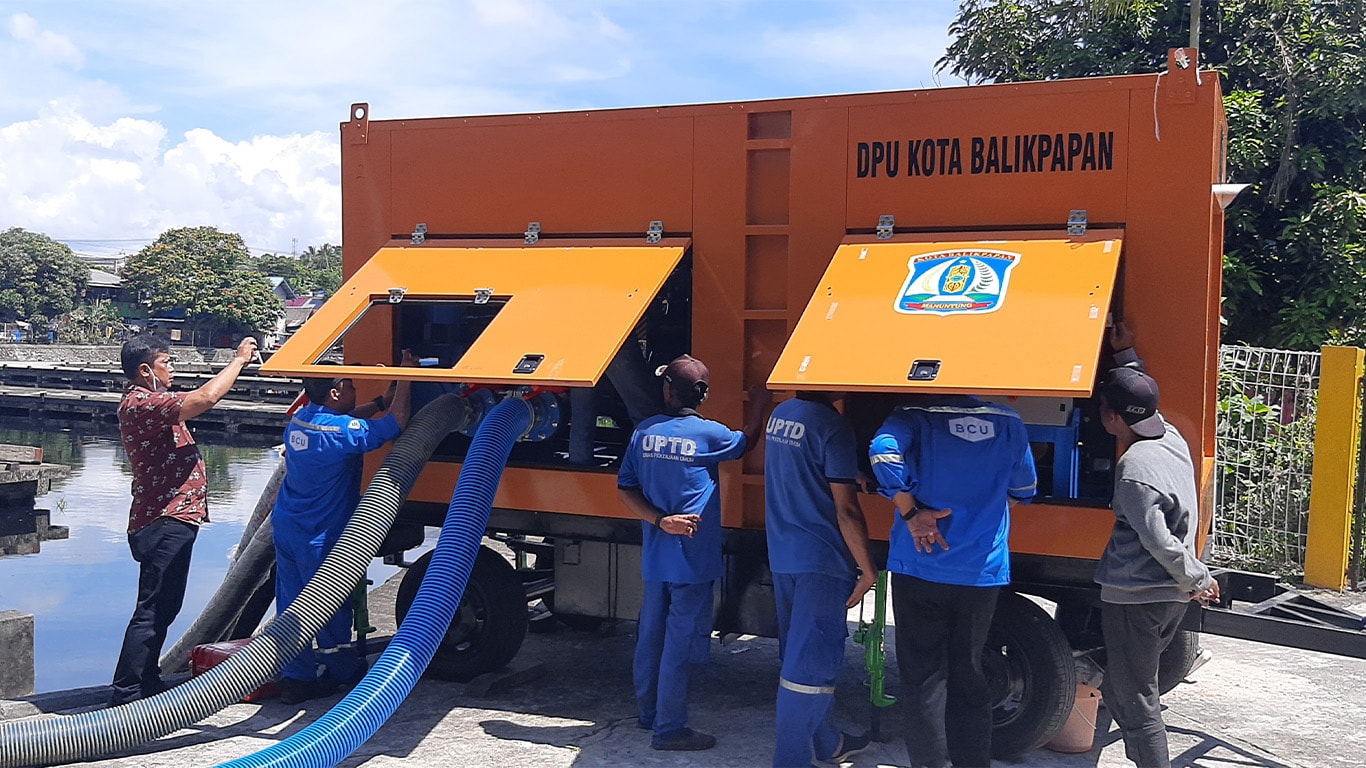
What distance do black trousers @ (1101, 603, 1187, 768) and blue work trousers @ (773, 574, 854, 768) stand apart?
3.31 ft

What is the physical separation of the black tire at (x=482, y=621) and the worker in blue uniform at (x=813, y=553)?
1827 millimetres

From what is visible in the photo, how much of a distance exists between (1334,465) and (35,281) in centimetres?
7456

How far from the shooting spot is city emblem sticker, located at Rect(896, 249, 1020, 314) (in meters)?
4.86

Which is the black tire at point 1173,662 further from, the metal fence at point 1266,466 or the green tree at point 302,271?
the green tree at point 302,271

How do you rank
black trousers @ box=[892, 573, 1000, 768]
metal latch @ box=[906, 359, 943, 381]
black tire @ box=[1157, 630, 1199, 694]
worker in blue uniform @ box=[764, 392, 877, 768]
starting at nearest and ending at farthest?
black trousers @ box=[892, 573, 1000, 768]
metal latch @ box=[906, 359, 943, 381]
worker in blue uniform @ box=[764, 392, 877, 768]
black tire @ box=[1157, 630, 1199, 694]

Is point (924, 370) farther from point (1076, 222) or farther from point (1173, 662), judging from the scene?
point (1173, 662)

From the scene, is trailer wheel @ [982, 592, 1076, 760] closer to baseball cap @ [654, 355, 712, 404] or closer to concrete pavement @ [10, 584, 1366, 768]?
concrete pavement @ [10, 584, 1366, 768]

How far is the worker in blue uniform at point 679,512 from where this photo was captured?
201 inches

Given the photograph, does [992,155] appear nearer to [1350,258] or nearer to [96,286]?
[1350,258]

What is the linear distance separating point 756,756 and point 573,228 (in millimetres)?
2664

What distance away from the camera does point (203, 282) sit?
62844 millimetres

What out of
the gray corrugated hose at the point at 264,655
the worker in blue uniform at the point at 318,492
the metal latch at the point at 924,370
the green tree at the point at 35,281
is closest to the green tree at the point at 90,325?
the green tree at the point at 35,281

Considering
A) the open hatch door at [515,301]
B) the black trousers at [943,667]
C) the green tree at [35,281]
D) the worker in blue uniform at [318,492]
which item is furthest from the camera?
the green tree at [35,281]

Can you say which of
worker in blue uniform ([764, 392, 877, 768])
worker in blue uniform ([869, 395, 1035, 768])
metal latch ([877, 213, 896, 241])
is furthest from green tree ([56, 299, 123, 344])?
worker in blue uniform ([869, 395, 1035, 768])
